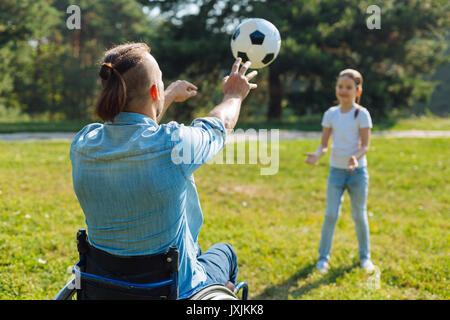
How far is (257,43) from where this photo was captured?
280 centimetres

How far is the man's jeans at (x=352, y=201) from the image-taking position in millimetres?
3955

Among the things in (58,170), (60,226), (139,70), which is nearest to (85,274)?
(139,70)

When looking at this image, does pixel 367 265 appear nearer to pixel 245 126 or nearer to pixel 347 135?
pixel 347 135

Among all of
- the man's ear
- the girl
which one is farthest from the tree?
the man's ear

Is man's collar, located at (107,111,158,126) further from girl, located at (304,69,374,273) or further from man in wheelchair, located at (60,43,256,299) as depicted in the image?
girl, located at (304,69,374,273)

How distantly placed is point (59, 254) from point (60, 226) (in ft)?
2.32

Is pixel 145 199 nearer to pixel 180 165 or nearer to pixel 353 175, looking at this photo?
pixel 180 165

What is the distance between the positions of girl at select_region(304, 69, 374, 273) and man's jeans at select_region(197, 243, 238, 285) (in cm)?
181

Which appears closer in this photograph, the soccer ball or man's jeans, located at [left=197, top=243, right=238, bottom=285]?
man's jeans, located at [left=197, top=243, right=238, bottom=285]

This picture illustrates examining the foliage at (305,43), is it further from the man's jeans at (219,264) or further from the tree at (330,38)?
the man's jeans at (219,264)

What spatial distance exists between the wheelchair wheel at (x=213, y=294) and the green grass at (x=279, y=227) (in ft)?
6.03

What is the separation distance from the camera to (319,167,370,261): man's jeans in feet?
13.0

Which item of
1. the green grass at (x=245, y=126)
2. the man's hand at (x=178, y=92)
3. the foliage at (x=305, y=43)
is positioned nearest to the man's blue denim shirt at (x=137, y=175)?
the man's hand at (x=178, y=92)
